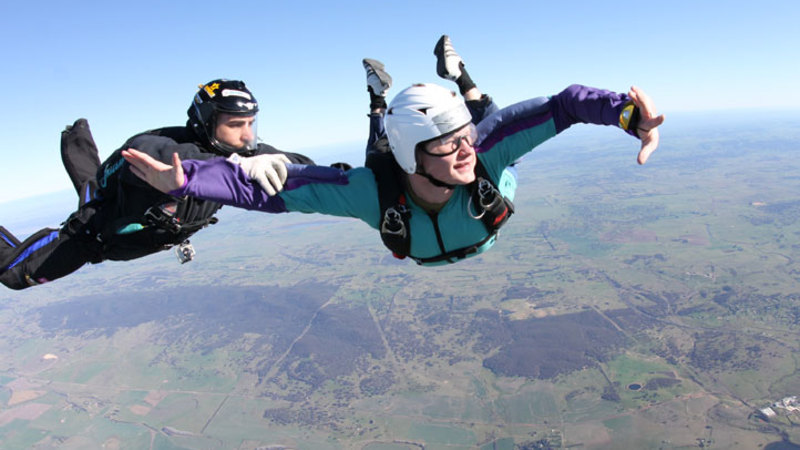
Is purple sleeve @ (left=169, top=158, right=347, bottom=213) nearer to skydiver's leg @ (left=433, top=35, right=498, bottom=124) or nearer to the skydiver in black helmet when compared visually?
the skydiver in black helmet

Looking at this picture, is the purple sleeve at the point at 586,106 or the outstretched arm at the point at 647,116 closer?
the outstretched arm at the point at 647,116

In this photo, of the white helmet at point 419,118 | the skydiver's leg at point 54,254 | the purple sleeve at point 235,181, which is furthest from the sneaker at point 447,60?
the skydiver's leg at point 54,254

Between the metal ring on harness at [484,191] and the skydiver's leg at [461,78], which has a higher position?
the skydiver's leg at [461,78]

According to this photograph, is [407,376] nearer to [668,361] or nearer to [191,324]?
[668,361]

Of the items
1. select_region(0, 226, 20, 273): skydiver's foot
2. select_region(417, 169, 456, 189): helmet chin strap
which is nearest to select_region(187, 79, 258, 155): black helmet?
select_region(417, 169, 456, 189): helmet chin strap

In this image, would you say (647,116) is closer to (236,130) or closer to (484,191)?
(484,191)

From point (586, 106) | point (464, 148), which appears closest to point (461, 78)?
point (464, 148)

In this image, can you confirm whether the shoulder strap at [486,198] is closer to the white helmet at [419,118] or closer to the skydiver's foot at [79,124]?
the white helmet at [419,118]

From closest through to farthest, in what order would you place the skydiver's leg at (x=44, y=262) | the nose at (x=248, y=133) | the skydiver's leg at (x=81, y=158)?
the nose at (x=248, y=133)
the skydiver's leg at (x=44, y=262)
the skydiver's leg at (x=81, y=158)
